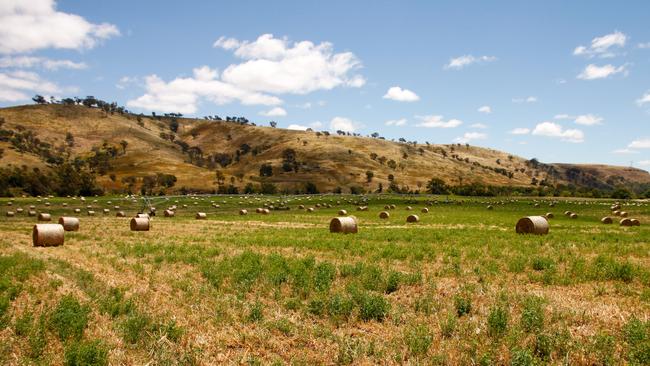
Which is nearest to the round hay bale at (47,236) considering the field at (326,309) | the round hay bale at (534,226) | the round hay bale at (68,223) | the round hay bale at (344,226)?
the field at (326,309)

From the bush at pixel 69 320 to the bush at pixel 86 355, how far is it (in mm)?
1120

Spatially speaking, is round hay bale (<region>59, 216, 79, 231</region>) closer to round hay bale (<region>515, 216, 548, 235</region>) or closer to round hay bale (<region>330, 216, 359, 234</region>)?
round hay bale (<region>330, 216, 359, 234</region>)

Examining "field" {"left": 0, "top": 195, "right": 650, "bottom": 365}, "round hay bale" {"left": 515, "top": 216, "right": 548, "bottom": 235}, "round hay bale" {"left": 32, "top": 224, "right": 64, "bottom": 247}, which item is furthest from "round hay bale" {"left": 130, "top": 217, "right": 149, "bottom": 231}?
"round hay bale" {"left": 515, "top": 216, "right": 548, "bottom": 235}

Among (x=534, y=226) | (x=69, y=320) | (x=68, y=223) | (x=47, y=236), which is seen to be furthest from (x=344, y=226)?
(x=69, y=320)

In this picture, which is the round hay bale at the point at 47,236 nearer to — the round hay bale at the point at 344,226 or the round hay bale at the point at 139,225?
Answer: the round hay bale at the point at 139,225

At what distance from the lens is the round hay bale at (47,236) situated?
76.0 ft

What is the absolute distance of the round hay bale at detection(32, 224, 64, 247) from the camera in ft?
76.0

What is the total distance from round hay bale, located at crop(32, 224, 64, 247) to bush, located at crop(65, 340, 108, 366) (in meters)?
17.7

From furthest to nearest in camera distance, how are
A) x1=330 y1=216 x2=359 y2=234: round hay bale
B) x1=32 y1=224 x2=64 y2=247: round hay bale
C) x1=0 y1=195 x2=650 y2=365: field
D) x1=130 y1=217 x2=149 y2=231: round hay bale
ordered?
x1=130 y1=217 x2=149 y2=231: round hay bale < x1=330 y1=216 x2=359 y2=234: round hay bale < x1=32 y1=224 x2=64 y2=247: round hay bale < x1=0 y1=195 x2=650 y2=365: field

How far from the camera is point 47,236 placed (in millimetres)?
23453

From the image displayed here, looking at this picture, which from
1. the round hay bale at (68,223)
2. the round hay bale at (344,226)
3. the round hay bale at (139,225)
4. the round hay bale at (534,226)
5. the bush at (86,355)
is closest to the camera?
the bush at (86,355)

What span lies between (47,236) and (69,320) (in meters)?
16.2

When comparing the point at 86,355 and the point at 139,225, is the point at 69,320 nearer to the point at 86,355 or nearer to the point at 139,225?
the point at 86,355

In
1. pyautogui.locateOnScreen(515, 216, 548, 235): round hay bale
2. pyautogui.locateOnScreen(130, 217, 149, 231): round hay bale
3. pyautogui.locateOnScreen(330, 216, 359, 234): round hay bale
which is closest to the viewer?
pyautogui.locateOnScreen(515, 216, 548, 235): round hay bale
